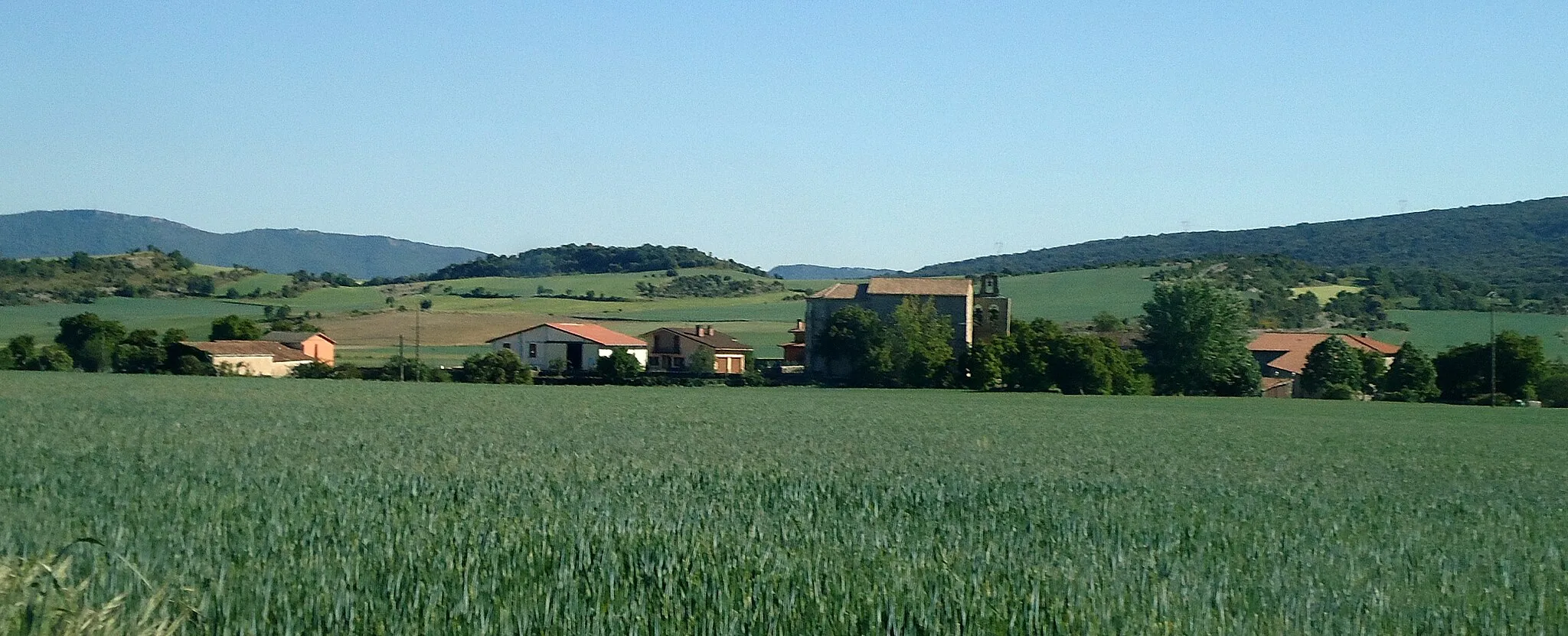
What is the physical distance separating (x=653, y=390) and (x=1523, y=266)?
160957 millimetres

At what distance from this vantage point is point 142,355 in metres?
72.8

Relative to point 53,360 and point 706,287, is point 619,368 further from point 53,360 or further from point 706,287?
point 706,287

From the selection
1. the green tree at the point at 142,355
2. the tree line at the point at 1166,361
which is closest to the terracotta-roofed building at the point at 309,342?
the green tree at the point at 142,355

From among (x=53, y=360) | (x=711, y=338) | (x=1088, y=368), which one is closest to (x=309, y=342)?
(x=53, y=360)

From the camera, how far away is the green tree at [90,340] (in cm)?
7306

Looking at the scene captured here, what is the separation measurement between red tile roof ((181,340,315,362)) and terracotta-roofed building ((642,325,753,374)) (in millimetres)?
25112

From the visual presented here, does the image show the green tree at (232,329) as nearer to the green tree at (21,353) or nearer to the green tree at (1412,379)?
the green tree at (21,353)

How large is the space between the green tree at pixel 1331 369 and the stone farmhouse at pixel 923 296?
2191 cm

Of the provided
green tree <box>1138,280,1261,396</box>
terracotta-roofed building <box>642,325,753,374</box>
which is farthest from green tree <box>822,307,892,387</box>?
green tree <box>1138,280,1261,396</box>

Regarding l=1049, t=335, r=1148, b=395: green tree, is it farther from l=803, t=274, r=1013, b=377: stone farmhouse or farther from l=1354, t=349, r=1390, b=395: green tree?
l=1354, t=349, r=1390, b=395: green tree

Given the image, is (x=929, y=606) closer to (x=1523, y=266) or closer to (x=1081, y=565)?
(x=1081, y=565)

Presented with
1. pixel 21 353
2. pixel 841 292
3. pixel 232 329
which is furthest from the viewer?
pixel 841 292

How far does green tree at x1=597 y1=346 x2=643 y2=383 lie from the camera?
78.9 metres

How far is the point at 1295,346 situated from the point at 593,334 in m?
54.8
